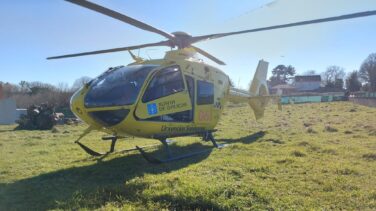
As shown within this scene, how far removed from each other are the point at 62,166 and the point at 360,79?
329 ft

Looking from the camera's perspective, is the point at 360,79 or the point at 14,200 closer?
the point at 14,200

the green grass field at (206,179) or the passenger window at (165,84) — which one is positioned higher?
the passenger window at (165,84)

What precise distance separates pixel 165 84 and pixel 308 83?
110455 millimetres

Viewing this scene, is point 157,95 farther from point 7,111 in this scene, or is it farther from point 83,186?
point 7,111

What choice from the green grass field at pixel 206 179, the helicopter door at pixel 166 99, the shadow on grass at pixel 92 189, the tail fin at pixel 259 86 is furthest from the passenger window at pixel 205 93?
the tail fin at pixel 259 86

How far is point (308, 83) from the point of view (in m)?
113

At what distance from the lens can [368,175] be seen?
7.47 metres

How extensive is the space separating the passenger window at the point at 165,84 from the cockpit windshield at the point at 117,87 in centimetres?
27

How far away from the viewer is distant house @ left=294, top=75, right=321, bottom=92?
112 m

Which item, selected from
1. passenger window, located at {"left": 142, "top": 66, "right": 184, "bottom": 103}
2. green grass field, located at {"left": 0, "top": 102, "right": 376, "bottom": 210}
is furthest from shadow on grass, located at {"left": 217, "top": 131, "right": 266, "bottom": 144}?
passenger window, located at {"left": 142, "top": 66, "right": 184, "bottom": 103}

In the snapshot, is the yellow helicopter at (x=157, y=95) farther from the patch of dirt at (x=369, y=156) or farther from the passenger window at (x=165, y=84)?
the patch of dirt at (x=369, y=156)

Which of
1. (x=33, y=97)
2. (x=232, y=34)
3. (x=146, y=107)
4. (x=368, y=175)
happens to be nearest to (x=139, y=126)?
(x=146, y=107)

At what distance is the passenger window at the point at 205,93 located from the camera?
11.0 m

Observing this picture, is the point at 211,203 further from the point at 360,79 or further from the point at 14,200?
the point at 360,79
